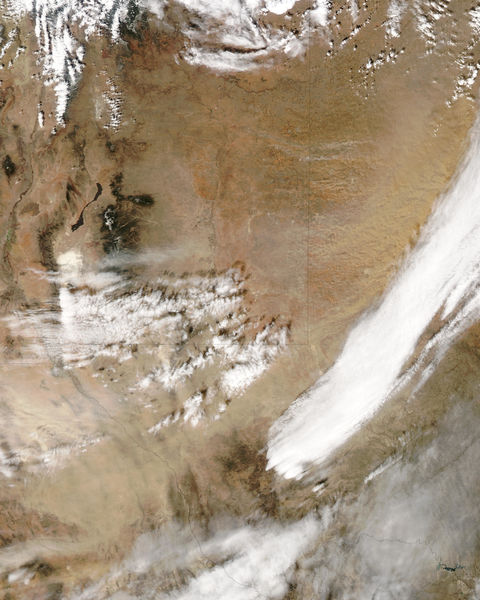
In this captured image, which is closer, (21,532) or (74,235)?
(74,235)

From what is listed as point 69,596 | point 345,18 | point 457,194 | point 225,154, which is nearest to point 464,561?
point 457,194

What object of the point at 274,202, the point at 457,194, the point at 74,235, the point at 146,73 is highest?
the point at 457,194

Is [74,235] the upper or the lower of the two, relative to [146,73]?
lower

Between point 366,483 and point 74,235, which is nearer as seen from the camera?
point 74,235

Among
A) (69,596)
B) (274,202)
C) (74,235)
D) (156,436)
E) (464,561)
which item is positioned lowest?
(69,596)

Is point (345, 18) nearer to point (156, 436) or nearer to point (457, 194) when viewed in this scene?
point (457, 194)

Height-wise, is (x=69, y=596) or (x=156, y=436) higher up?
(x=156, y=436)

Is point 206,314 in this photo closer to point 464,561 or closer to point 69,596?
point 69,596

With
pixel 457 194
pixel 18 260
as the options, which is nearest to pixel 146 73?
pixel 18 260
